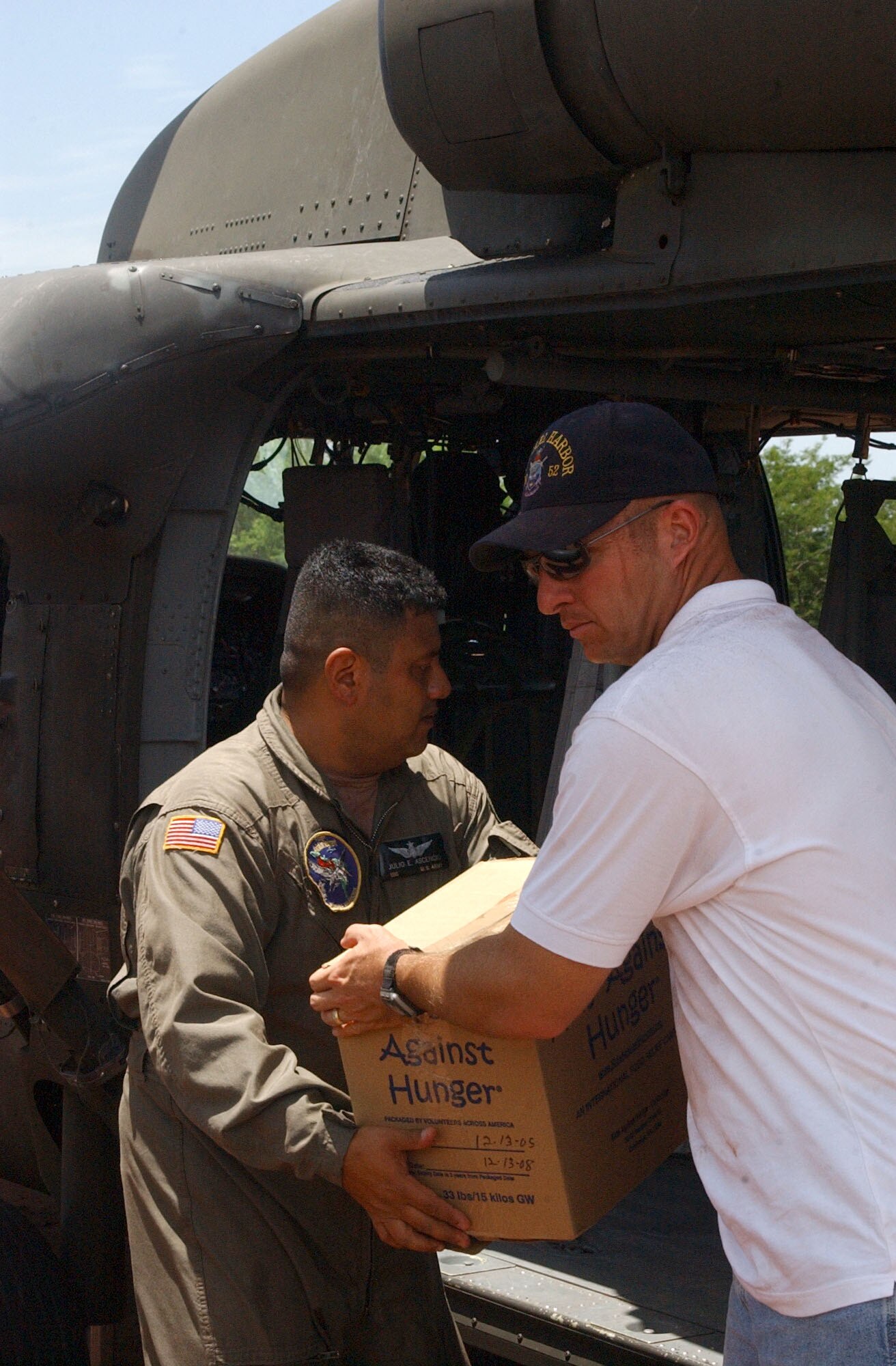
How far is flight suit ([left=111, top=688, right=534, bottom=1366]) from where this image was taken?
231 centimetres

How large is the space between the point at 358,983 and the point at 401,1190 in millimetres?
324

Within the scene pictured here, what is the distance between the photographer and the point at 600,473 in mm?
1961

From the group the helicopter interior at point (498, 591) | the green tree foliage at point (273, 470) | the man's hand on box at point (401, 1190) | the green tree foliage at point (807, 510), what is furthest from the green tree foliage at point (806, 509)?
the man's hand on box at point (401, 1190)

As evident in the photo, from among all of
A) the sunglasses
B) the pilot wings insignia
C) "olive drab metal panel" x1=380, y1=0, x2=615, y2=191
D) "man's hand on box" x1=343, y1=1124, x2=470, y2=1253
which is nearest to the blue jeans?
"man's hand on box" x1=343, y1=1124, x2=470, y2=1253

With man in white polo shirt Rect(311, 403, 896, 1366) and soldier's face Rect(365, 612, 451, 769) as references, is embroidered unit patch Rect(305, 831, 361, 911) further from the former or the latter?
man in white polo shirt Rect(311, 403, 896, 1366)

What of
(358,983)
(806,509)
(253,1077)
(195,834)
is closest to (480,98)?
(195,834)

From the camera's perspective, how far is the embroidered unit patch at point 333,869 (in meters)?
2.62

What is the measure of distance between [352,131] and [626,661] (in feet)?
9.77

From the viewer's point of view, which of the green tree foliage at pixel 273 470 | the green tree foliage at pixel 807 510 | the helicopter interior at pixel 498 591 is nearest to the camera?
the helicopter interior at pixel 498 591

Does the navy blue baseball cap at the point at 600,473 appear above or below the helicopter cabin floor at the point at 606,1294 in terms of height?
above

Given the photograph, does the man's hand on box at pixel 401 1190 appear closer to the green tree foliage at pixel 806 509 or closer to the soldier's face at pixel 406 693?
the soldier's face at pixel 406 693

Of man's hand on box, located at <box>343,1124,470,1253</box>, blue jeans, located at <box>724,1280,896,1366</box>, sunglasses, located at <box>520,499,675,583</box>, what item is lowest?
man's hand on box, located at <box>343,1124,470,1253</box>

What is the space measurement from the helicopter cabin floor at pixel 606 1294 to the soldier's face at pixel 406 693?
1.10 meters

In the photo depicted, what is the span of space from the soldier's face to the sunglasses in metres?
0.74
